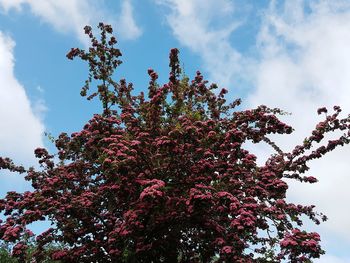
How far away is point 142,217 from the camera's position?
43.0 feet

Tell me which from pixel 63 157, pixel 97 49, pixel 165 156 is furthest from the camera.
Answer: pixel 97 49

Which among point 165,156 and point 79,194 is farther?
point 79,194

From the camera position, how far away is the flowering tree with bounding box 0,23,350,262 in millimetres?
12508

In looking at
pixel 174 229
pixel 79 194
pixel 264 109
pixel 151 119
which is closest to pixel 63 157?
pixel 79 194

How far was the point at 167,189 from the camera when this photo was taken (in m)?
13.3

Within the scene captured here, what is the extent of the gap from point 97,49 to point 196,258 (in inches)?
363

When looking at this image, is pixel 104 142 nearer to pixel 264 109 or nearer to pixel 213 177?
pixel 213 177

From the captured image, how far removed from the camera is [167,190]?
13500mm

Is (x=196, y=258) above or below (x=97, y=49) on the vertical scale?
below

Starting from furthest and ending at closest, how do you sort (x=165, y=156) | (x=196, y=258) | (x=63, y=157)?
(x=63, y=157)
(x=196, y=258)
(x=165, y=156)

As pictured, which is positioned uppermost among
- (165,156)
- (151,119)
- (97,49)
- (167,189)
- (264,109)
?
(97,49)

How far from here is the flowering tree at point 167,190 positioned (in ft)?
41.0

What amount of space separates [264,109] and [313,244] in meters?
5.71

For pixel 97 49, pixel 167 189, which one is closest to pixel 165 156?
pixel 167 189
